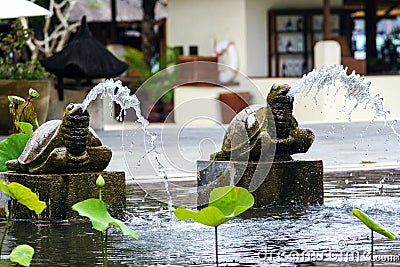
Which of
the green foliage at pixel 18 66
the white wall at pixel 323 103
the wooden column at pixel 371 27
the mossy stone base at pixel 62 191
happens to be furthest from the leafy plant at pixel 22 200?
the wooden column at pixel 371 27

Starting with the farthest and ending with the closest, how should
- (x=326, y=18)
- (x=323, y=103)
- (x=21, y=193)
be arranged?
1. (x=326, y=18)
2. (x=323, y=103)
3. (x=21, y=193)

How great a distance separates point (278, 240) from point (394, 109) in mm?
15915

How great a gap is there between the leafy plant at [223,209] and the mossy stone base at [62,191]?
9.77ft

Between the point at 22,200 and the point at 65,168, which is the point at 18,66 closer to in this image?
the point at 65,168

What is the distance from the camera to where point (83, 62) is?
56.9 feet

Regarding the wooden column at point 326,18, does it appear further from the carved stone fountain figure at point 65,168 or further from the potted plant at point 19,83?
the carved stone fountain figure at point 65,168

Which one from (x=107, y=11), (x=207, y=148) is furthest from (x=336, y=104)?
(x=107, y=11)

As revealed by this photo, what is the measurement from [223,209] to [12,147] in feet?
12.6

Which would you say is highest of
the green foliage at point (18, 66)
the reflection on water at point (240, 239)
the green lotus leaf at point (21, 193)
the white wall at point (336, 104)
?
the green lotus leaf at point (21, 193)

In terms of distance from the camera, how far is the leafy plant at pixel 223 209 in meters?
4.60

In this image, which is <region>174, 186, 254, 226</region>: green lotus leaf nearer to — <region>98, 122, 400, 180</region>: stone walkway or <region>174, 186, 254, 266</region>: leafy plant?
<region>174, 186, 254, 266</region>: leafy plant

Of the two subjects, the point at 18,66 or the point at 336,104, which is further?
the point at 336,104

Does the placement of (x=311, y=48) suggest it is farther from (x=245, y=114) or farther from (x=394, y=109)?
(x=245, y=114)

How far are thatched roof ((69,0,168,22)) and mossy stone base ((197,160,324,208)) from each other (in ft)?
68.2
